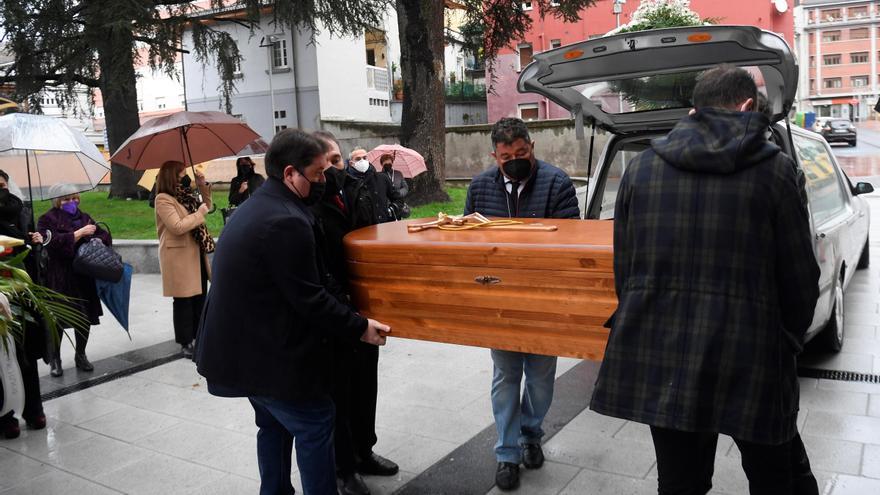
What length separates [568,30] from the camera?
3684 cm

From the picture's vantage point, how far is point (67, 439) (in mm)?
4824

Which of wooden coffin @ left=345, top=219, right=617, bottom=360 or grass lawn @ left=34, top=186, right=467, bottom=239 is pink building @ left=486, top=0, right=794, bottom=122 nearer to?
grass lawn @ left=34, top=186, right=467, bottom=239

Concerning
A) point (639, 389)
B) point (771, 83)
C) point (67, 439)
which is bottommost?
point (67, 439)

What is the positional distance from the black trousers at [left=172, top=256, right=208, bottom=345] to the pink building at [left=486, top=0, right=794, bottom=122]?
2825 cm

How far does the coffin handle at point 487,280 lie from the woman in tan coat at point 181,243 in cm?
398

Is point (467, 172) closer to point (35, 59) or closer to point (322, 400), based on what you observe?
point (35, 59)

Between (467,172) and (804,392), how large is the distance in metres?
20.7

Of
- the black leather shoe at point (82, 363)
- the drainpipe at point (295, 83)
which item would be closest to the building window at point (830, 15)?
the drainpipe at point (295, 83)

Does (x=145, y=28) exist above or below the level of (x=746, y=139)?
above

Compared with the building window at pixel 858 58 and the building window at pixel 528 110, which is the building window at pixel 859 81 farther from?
the building window at pixel 528 110

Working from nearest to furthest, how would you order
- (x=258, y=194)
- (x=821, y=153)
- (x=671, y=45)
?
1. (x=258, y=194)
2. (x=671, y=45)
3. (x=821, y=153)

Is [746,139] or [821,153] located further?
[821,153]

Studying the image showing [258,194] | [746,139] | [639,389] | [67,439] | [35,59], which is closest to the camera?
[746,139]

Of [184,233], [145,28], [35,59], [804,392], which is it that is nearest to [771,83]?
[804,392]
